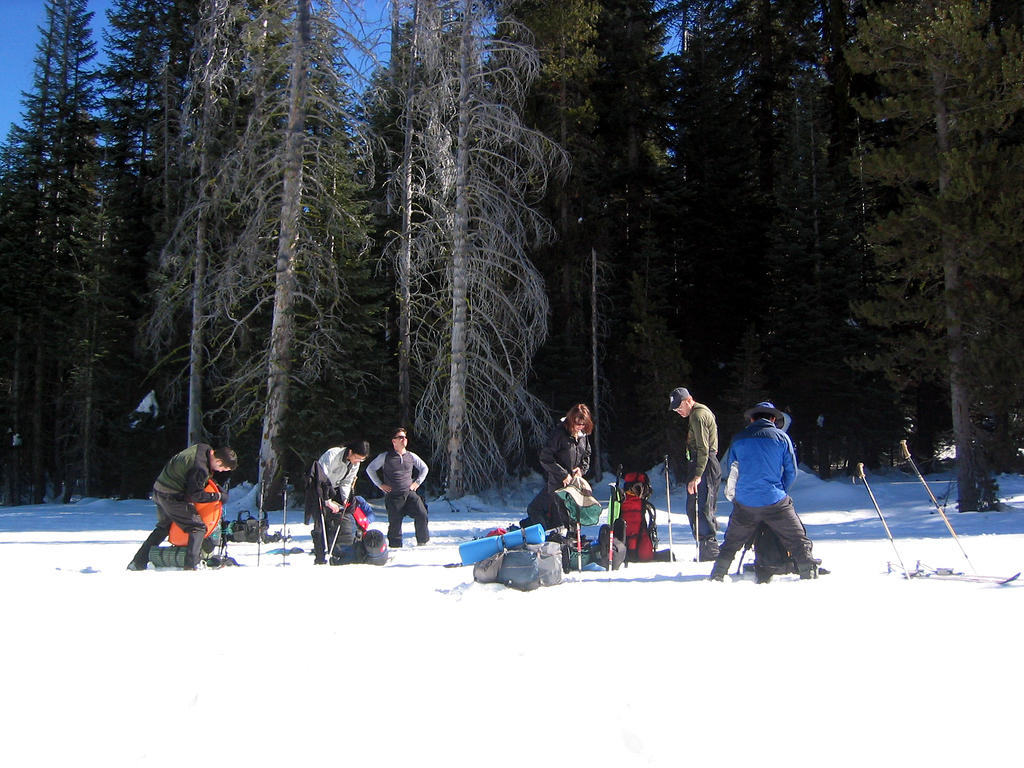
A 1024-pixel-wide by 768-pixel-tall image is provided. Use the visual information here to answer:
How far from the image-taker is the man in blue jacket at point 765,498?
20.4 ft

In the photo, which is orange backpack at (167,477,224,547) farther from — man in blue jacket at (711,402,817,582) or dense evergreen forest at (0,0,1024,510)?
dense evergreen forest at (0,0,1024,510)

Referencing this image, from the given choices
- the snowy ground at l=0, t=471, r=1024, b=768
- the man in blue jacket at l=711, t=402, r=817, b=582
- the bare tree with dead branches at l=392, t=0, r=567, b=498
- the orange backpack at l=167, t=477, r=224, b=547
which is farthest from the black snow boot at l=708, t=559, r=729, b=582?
the bare tree with dead branches at l=392, t=0, r=567, b=498

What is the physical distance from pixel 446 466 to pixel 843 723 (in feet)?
46.5

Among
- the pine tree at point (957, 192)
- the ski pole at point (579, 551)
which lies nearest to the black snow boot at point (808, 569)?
the ski pole at point (579, 551)

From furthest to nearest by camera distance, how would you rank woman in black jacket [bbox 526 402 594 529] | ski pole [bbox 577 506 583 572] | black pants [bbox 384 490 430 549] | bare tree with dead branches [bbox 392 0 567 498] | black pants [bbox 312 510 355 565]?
bare tree with dead branches [bbox 392 0 567 498], black pants [bbox 384 490 430 549], black pants [bbox 312 510 355 565], woman in black jacket [bbox 526 402 594 529], ski pole [bbox 577 506 583 572]

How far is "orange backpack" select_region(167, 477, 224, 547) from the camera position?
25.3 feet

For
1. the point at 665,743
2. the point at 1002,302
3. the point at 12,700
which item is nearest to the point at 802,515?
the point at 1002,302

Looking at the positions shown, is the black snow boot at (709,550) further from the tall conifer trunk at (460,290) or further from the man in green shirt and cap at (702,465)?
the tall conifer trunk at (460,290)

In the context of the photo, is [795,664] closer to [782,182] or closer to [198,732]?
[198,732]

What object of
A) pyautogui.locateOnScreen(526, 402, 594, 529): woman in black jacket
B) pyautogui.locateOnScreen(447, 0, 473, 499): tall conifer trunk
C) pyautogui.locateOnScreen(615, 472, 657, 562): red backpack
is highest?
pyautogui.locateOnScreen(447, 0, 473, 499): tall conifer trunk

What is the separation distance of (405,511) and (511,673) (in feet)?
22.4

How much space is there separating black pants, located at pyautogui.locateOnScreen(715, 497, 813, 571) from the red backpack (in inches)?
59.5

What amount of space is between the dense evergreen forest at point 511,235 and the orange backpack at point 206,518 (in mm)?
7485

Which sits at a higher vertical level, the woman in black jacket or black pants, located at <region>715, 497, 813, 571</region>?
the woman in black jacket
